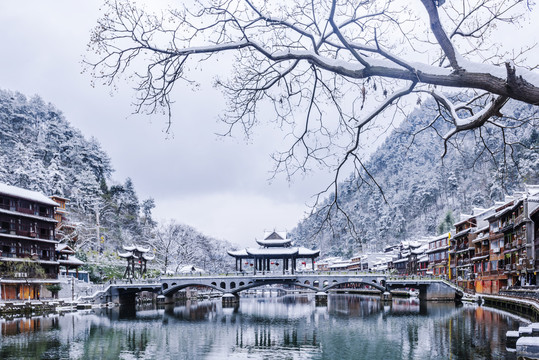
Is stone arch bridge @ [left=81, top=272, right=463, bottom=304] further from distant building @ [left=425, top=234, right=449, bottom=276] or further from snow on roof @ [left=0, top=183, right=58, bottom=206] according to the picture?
snow on roof @ [left=0, top=183, right=58, bottom=206]

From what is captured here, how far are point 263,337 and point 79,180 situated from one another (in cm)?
6977

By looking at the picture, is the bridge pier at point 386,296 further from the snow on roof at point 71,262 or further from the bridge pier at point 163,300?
the snow on roof at point 71,262

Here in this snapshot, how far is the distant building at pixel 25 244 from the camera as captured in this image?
164ft

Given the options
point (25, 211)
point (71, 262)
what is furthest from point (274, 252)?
point (25, 211)

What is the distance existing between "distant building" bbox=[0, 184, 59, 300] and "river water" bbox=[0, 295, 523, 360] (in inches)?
355

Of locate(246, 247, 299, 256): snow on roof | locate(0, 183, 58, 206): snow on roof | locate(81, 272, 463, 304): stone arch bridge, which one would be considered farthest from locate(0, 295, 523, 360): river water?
locate(246, 247, 299, 256): snow on roof

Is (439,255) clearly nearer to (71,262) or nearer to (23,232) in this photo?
(71,262)

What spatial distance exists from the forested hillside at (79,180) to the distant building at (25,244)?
15202mm

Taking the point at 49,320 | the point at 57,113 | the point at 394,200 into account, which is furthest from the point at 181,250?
the point at 394,200

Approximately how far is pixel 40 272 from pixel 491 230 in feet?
177

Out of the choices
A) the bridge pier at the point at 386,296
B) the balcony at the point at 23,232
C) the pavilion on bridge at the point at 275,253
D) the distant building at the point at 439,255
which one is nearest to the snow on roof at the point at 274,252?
the pavilion on bridge at the point at 275,253

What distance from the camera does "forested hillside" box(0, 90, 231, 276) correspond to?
3110 inches

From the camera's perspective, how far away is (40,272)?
5191 centimetres

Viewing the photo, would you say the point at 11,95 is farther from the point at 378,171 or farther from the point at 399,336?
the point at 378,171
